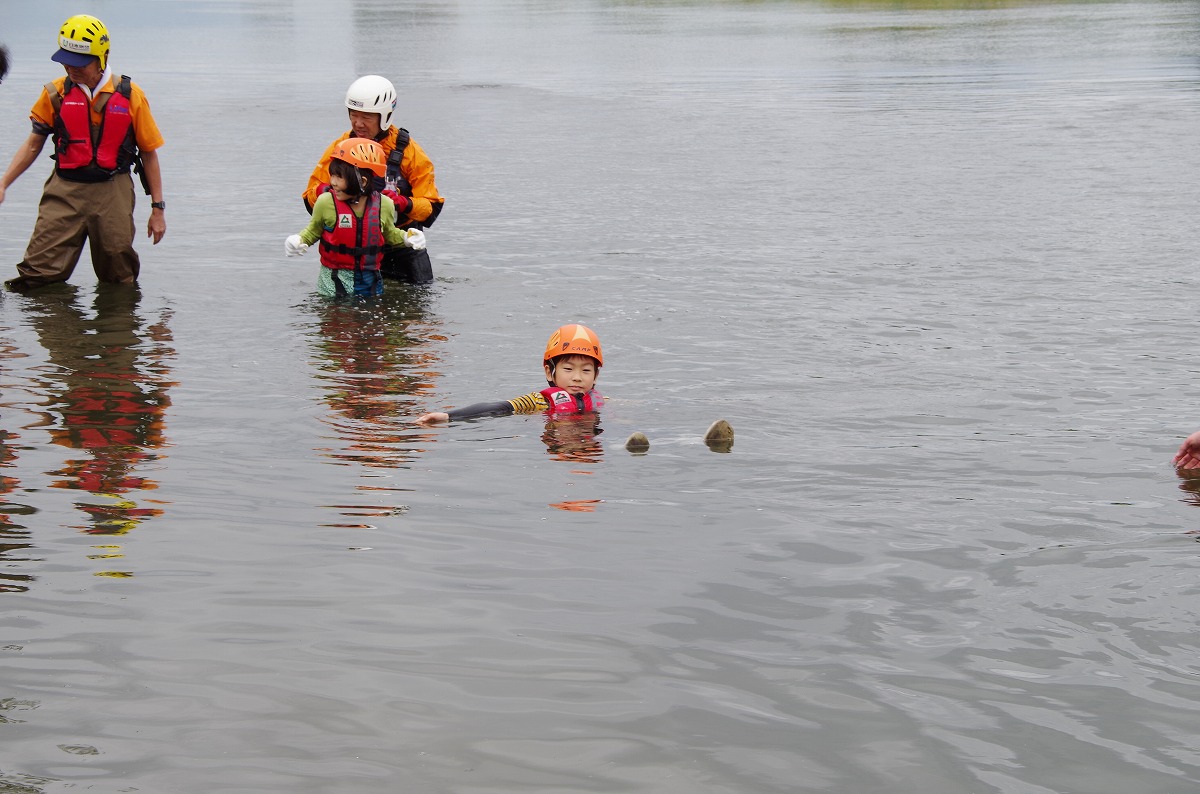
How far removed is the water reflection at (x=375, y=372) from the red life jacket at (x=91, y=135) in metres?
2.00

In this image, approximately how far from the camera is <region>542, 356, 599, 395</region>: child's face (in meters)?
8.86

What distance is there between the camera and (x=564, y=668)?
194 inches

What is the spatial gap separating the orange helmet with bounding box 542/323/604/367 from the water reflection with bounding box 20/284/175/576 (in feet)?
7.73

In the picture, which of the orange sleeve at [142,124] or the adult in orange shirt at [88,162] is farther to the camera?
the orange sleeve at [142,124]

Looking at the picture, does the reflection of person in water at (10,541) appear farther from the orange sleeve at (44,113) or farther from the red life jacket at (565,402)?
the orange sleeve at (44,113)

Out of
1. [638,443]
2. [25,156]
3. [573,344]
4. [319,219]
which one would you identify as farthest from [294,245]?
[638,443]

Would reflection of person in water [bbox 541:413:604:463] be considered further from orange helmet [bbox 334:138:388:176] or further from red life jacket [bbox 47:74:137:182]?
red life jacket [bbox 47:74:137:182]

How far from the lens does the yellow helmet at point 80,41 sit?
11109 millimetres

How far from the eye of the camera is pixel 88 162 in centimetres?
1183

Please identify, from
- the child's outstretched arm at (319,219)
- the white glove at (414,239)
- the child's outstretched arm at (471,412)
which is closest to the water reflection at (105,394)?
the child's outstretched arm at (319,219)

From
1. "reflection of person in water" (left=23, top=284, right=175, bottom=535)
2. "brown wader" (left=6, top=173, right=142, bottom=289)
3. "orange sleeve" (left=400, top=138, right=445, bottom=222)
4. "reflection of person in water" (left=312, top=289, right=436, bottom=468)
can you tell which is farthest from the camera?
"orange sleeve" (left=400, top=138, right=445, bottom=222)

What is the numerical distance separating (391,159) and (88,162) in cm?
244

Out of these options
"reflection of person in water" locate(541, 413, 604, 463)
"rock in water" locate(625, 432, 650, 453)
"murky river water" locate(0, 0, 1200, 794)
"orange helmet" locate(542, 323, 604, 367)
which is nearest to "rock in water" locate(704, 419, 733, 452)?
"murky river water" locate(0, 0, 1200, 794)

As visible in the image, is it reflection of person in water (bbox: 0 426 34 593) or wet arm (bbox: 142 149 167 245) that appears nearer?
reflection of person in water (bbox: 0 426 34 593)
